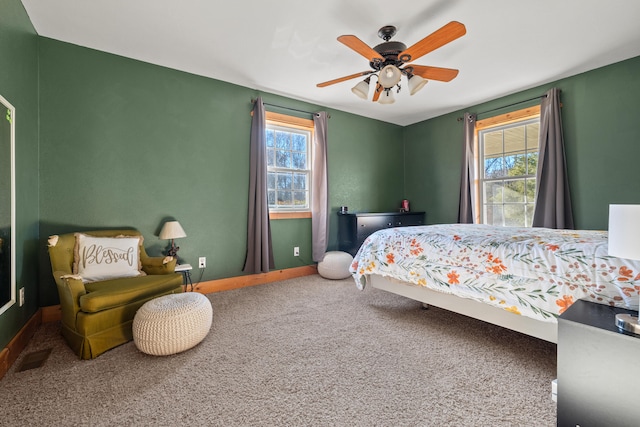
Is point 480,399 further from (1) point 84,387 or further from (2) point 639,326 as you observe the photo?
(1) point 84,387

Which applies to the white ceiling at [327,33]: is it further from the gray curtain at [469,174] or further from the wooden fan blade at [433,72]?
the gray curtain at [469,174]

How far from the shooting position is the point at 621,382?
102 cm

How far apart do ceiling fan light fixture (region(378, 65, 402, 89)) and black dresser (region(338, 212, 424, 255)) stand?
6.51ft

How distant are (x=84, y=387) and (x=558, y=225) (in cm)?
445

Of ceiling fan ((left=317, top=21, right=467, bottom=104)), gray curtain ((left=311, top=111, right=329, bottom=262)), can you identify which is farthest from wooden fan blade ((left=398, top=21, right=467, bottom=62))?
gray curtain ((left=311, top=111, right=329, bottom=262))

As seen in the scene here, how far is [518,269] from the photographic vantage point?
67.8 inches

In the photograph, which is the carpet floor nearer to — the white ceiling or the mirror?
the mirror

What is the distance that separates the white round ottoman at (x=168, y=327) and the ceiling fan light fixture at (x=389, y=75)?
2.23m

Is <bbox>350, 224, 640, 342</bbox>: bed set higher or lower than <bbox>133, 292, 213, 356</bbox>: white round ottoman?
higher

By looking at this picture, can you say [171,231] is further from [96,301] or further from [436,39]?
[436,39]

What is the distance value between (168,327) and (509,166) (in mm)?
4443

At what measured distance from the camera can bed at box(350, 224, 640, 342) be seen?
145 cm

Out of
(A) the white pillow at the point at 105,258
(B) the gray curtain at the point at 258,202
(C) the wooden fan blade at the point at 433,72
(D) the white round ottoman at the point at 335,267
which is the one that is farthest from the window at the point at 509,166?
(A) the white pillow at the point at 105,258

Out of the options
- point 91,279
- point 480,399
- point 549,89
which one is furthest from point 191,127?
point 549,89
